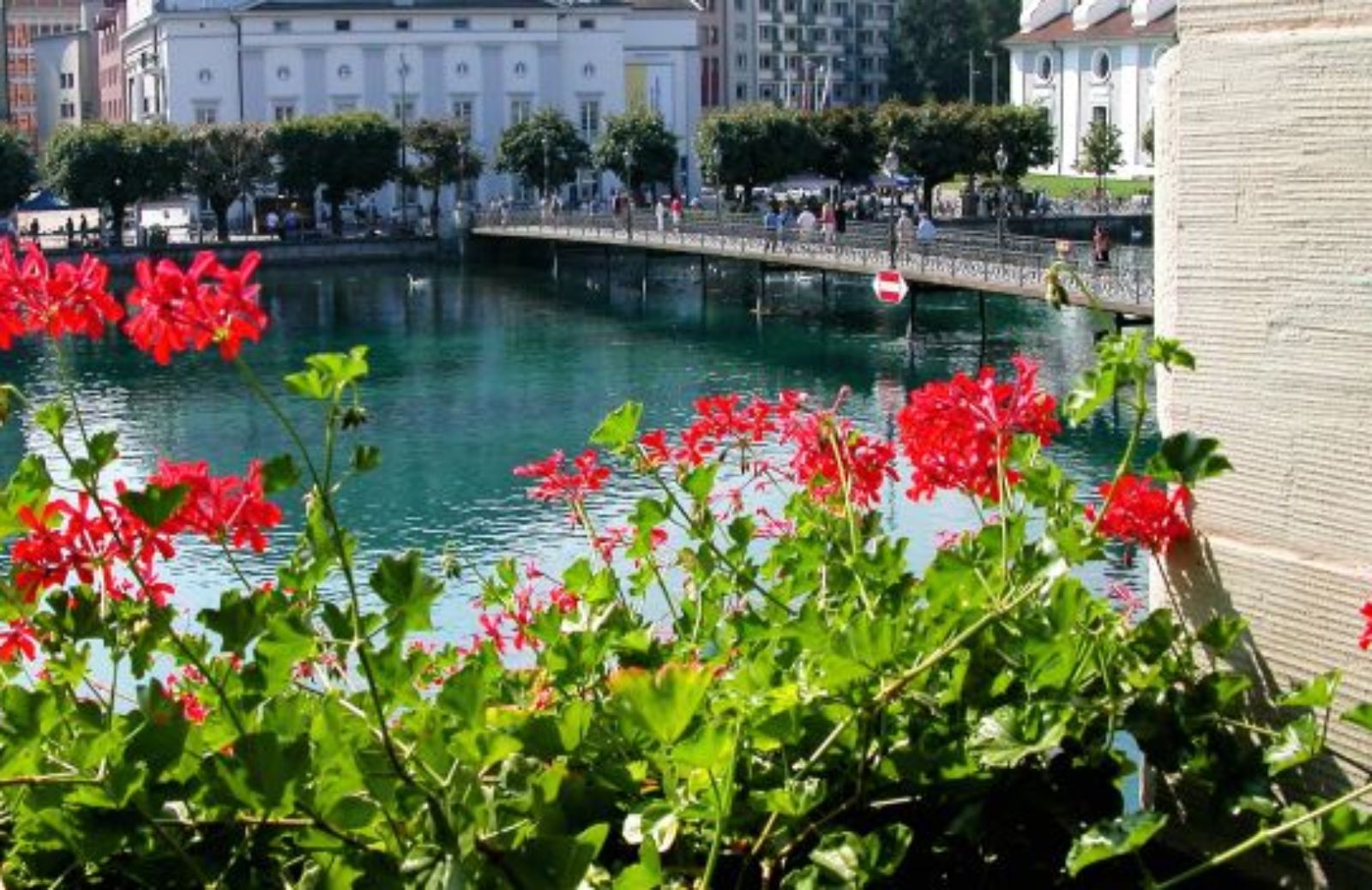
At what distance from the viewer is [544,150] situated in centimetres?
6175

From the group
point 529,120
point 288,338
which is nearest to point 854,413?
point 288,338

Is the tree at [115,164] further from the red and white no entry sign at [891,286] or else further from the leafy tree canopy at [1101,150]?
the red and white no entry sign at [891,286]

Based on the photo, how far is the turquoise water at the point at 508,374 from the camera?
64.3ft

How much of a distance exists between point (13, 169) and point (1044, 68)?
29.3m

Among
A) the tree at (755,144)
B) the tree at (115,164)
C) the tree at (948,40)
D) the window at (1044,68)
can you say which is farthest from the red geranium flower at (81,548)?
the tree at (948,40)

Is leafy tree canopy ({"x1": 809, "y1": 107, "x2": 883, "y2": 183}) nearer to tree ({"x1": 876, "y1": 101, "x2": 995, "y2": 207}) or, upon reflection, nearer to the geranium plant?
tree ({"x1": 876, "y1": 101, "x2": 995, "y2": 207})

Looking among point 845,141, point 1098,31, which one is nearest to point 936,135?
point 845,141

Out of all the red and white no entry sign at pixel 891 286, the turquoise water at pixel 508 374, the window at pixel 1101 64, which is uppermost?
the window at pixel 1101 64

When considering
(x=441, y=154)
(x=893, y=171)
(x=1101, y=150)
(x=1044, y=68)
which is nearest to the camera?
(x=893, y=171)

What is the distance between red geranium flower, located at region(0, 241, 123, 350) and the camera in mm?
2641

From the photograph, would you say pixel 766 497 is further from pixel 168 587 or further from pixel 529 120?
pixel 529 120

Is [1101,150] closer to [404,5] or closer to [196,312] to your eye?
[404,5]

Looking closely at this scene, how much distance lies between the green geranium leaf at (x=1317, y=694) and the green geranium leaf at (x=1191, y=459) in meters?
0.25

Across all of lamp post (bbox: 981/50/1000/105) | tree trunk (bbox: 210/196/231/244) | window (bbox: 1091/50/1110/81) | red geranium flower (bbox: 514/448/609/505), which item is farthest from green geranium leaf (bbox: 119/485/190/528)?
lamp post (bbox: 981/50/1000/105)
